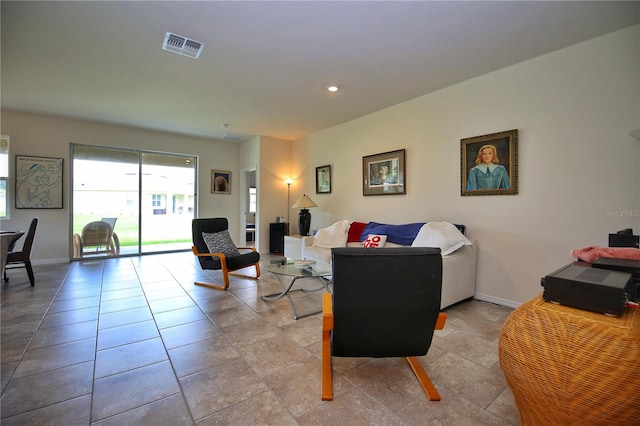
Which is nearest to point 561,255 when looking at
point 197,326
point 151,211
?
point 197,326

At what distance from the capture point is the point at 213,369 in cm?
191

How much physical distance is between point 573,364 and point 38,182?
730 centimetres

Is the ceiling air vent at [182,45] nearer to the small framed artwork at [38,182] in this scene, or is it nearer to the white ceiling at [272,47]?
the white ceiling at [272,47]

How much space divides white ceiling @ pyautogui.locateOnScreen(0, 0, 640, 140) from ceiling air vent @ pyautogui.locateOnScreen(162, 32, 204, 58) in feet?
0.23

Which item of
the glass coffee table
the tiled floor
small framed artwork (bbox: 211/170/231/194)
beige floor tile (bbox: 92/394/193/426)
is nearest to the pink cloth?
the tiled floor

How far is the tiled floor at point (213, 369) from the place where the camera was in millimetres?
1506

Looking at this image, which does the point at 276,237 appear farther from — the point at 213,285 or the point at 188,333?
the point at 188,333

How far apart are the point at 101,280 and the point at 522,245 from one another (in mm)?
5598

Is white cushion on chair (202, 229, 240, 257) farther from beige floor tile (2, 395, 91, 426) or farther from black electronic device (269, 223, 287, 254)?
beige floor tile (2, 395, 91, 426)

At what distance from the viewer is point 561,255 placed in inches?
110

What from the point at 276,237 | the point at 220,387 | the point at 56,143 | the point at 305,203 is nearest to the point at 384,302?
the point at 220,387

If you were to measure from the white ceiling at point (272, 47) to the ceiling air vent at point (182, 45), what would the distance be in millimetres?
70

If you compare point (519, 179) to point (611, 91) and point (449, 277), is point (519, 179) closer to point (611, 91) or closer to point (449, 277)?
point (611, 91)

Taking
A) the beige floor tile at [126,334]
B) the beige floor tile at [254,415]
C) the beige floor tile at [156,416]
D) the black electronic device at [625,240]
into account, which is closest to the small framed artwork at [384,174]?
the black electronic device at [625,240]
